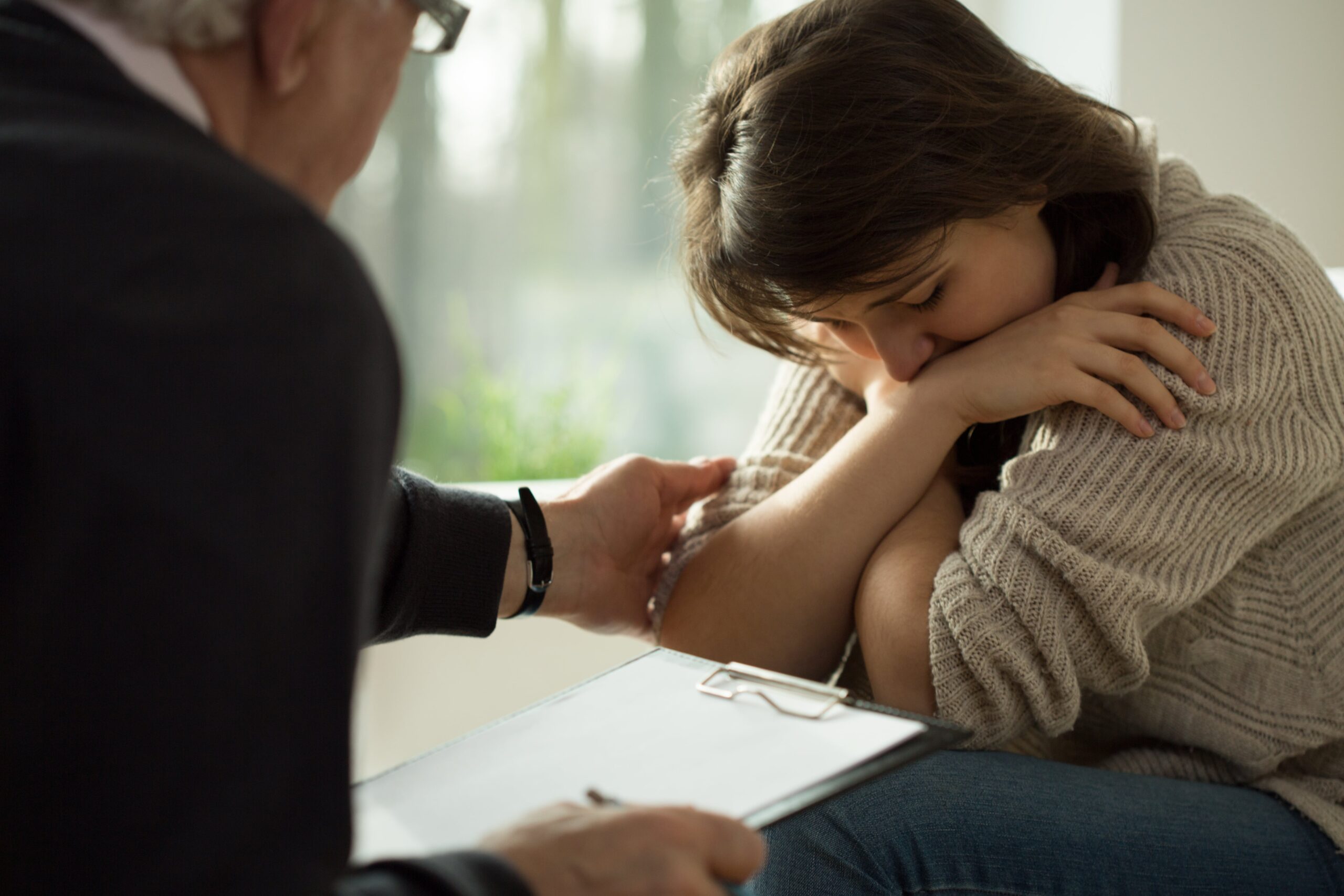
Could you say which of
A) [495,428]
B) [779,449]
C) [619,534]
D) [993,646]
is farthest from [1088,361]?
[495,428]

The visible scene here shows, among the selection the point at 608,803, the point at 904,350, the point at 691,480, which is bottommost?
the point at 691,480

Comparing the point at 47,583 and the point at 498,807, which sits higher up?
the point at 47,583

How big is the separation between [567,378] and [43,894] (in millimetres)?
2212

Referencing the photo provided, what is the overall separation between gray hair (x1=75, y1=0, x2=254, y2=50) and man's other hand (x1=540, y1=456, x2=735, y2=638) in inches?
24.7

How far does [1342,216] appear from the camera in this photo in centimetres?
190

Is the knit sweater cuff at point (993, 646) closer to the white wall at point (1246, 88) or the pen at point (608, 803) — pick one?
the pen at point (608, 803)

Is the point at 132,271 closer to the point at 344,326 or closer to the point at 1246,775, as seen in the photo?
the point at 344,326

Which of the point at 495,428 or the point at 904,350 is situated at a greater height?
the point at 904,350

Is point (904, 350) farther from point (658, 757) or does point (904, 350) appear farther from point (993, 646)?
point (658, 757)

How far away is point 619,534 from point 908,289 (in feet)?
1.37

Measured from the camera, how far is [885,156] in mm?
917

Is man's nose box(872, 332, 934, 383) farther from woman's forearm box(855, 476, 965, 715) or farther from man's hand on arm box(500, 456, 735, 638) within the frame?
man's hand on arm box(500, 456, 735, 638)

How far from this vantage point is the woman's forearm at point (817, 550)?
1.03 metres

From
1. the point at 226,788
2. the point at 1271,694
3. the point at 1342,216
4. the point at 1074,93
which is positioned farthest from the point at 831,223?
the point at 1342,216
